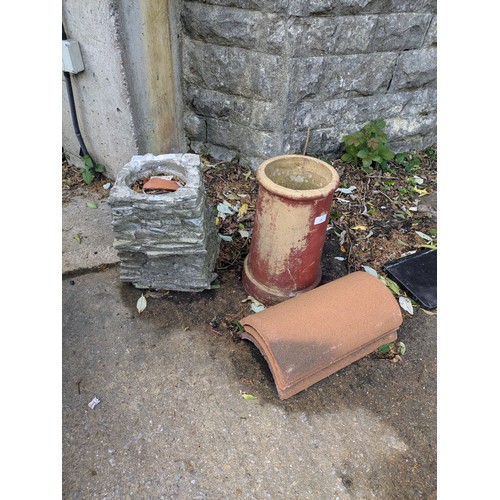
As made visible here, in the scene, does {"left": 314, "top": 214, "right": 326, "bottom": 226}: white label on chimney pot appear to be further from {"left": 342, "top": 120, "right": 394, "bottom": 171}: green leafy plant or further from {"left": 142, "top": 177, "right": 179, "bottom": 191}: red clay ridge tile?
{"left": 342, "top": 120, "right": 394, "bottom": 171}: green leafy plant

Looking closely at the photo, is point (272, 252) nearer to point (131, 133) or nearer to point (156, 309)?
point (156, 309)

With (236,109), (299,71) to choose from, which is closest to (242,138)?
(236,109)

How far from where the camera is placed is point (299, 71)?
303 cm

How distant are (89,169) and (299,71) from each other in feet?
6.76

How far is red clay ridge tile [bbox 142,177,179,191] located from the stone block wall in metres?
1.28

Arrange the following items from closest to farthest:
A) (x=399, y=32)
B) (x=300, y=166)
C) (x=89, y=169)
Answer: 1. (x=300, y=166)
2. (x=399, y=32)
3. (x=89, y=169)

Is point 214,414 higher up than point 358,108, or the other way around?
point 358,108

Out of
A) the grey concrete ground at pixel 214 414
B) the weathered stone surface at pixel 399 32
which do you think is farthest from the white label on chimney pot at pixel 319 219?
the weathered stone surface at pixel 399 32

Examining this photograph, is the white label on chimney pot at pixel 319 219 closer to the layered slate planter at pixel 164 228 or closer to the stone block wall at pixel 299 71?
the layered slate planter at pixel 164 228

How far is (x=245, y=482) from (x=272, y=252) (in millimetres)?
1253

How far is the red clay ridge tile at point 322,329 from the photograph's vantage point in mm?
2023

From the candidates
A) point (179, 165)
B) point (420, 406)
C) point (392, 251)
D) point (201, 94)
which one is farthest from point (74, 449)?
point (201, 94)

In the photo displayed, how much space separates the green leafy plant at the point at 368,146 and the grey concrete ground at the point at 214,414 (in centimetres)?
169

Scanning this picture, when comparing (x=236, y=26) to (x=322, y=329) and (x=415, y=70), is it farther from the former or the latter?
(x=322, y=329)
